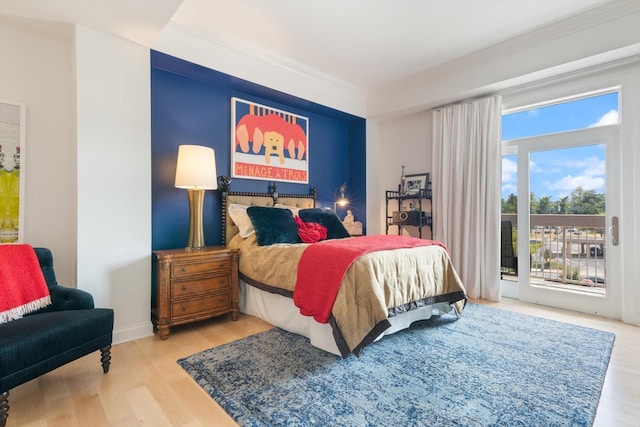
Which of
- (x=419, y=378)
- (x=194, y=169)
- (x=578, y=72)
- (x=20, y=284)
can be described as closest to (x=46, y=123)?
(x=194, y=169)

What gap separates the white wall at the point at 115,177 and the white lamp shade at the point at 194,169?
10.4 inches

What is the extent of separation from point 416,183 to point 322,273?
2.78 metres

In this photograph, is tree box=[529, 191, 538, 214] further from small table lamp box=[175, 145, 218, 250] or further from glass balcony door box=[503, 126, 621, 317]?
small table lamp box=[175, 145, 218, 250]

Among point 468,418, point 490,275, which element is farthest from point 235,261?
point 490,275

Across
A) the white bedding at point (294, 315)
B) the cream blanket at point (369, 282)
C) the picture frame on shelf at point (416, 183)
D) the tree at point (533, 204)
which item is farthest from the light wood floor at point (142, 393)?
the picture frame on shelf at point (416, 183)

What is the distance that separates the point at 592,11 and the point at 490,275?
274 cm

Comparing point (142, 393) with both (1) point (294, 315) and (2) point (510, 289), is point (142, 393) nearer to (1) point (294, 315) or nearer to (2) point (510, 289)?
(1) point (294, 315)

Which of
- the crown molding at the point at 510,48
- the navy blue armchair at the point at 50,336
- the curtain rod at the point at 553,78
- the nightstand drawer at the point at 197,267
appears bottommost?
the navy blue armchair at the point at 50,336

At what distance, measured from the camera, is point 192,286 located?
2611 millimetres

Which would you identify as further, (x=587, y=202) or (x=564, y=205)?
(x=564, y=205)

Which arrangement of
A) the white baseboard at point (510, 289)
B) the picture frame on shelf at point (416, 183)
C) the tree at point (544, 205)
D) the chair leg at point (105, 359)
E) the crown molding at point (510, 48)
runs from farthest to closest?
the picture frame on shelf at point (416, 183) < the white baseboard at point (510, 289) < the tree at point (544, 205) < the crown molding at point (510, 48) < the chair leg at point (105, 359)

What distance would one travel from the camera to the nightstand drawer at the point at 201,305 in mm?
2533

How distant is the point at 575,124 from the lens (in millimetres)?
3258

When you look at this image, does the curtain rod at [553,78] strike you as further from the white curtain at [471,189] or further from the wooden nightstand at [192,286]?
the wooden nightstand at [192,286]
